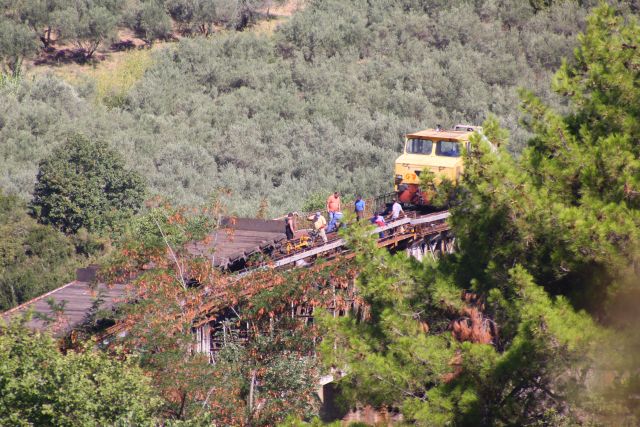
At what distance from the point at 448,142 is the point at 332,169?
2810cm

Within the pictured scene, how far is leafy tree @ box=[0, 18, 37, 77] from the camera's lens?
7144cm

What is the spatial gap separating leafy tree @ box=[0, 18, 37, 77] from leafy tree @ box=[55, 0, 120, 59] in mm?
2722

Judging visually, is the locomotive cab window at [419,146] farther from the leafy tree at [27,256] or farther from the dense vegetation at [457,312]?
the leafy tree at [27,256]

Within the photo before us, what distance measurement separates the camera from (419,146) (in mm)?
31750

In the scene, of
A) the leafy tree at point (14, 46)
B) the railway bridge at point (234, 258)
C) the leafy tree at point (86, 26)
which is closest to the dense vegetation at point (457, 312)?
the railway bridge at point (234, 258)

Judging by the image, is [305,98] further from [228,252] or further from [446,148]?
[228,252]

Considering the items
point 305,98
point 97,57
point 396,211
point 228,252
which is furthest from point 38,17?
point 228,252

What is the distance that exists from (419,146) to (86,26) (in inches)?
1861

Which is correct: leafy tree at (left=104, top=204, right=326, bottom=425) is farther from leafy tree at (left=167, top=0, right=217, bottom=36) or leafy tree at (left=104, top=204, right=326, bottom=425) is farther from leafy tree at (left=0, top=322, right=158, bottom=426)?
leafy tree at (left=167, top=0, right=217, bottom=36)

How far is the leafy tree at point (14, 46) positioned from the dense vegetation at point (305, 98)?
14.8ft

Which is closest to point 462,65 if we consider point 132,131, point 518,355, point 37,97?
point 132,131

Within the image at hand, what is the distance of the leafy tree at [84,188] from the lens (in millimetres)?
51656

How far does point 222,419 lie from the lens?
1956 centimetres

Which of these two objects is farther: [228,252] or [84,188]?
[84,188]
